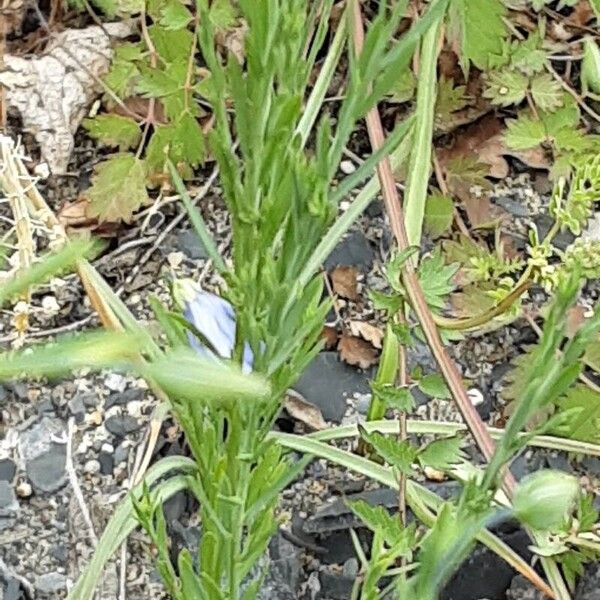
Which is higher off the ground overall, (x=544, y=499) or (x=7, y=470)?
(x=544, y=499)

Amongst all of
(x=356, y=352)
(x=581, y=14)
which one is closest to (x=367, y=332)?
(x=356, y=352)

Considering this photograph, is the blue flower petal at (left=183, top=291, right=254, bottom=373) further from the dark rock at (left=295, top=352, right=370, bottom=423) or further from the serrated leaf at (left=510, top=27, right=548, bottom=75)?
the serrated leaf at (left=510, top=27, right=548, bottom=75)

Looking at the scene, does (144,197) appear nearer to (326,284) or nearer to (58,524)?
(326,284)

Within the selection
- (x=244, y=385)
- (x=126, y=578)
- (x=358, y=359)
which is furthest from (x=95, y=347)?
(x=358, y=359)

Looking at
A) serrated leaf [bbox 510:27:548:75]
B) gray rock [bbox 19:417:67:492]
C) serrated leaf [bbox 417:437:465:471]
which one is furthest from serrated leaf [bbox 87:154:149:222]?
serrated leaf [bbox 417:437:465:471]

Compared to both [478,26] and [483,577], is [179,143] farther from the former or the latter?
[483,577]

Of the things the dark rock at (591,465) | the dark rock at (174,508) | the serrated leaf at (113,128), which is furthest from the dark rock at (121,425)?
the dark rock at (591,465)

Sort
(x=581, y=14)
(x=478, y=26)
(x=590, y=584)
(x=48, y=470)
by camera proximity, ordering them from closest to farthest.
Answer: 1. (x=590, y=584)
2. (x=48, y=470)
3. (x=478, y=26)
4. (x=581, y=14)

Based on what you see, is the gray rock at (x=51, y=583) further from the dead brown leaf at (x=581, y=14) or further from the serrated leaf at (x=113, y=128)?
the dead brown leaf at (x=581, y=14)
